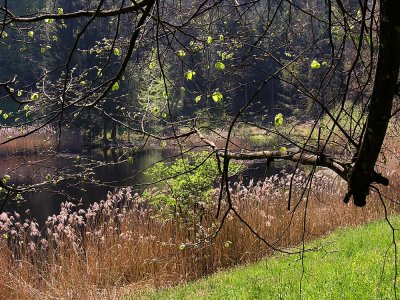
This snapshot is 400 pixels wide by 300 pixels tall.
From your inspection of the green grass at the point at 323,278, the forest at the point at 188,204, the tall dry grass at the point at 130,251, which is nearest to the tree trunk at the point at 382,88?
Result: the forest at the point at 188,204

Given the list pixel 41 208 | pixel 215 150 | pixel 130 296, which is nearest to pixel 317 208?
pixel 130 296

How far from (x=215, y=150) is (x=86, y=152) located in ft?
88.0

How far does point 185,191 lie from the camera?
284 inches

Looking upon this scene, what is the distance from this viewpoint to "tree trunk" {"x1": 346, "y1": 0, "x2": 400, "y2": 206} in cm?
148

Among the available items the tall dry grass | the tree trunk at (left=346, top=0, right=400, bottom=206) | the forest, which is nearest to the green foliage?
the forest

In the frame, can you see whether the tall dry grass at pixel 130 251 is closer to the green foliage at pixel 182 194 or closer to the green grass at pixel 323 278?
the green foliage at pixel 182 194

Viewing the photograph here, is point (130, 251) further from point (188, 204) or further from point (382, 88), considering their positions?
point (382, 88)

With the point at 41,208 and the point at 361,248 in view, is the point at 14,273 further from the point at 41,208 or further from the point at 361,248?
the point at 41,208

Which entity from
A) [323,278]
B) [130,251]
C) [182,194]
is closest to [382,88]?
[323,278]

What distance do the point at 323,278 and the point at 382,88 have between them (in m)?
3.01

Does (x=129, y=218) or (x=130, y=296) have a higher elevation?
(x=129, y=218)

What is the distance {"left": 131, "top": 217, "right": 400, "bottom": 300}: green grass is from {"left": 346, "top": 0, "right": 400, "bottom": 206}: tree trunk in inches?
48.2

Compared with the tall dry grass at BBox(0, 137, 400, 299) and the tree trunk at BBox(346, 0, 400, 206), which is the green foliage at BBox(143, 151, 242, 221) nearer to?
the tall dry grass at BBox(0, 137, 400, 299)

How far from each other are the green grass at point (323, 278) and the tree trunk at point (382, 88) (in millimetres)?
1224
